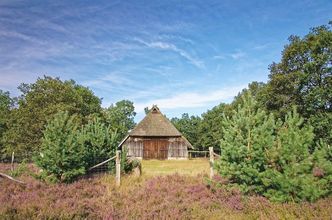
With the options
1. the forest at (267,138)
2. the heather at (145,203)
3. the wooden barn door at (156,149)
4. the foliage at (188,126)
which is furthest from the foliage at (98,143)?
the foliage at (188,126)

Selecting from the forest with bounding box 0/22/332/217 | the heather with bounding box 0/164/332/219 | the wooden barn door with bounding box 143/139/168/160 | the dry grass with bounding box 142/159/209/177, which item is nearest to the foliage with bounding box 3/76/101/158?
the forest with bounding box 0/22/332/217

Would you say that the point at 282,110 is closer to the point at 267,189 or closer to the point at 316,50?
the point at 316,50

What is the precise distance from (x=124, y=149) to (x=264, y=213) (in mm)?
11351

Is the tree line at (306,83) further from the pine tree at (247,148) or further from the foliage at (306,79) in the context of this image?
the pine tree at (247,148)

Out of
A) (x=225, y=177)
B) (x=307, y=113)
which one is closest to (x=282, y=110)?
(x=307, y=113)

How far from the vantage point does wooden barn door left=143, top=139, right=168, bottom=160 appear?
44000 mm

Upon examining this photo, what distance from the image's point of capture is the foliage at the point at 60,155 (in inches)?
577

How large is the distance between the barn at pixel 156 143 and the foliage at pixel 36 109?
35.1 feet

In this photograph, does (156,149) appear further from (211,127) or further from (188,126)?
(188,126)

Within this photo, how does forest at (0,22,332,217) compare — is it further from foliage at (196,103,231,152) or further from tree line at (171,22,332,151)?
foliage at (196,103,231,152)

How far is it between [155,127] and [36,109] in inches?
673

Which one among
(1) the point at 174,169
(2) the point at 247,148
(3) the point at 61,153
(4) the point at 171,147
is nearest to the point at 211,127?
(4) the point at 171,147

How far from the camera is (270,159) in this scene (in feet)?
35.2

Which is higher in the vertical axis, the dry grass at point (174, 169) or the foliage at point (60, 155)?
the foliage at point (60, 155)
